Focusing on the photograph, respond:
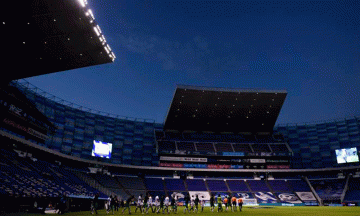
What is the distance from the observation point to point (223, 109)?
67.1m

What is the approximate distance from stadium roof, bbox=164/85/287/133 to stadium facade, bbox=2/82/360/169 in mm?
9060

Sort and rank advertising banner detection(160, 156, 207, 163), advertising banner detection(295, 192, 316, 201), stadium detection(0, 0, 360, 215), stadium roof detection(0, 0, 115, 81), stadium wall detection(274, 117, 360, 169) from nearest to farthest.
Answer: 1. stadium roof detection(0, 0, 115, 81)
2. stadium detection(0, 0, 360, 215)
3. advertising banner detection(295, 192, 316, 201)
4. advertising banner detection(160, 156, 207, 163)
5. stadium wall detection(274, 117, 360, 169)

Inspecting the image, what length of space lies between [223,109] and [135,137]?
27.5 m

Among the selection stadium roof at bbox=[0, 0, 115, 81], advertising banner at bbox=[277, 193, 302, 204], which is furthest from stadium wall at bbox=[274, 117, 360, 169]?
stadium roof at bbox=[0, 0, 115, 81]

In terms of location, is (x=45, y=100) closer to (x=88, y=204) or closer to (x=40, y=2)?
(x=88, y=204)

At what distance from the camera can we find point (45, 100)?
62906 mm

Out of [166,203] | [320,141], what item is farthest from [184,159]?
[166,203]

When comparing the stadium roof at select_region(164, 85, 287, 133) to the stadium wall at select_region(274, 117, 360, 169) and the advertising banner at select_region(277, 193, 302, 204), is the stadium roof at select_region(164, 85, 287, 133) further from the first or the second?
the advertising banner at select_region(277, 193, 302, 204)

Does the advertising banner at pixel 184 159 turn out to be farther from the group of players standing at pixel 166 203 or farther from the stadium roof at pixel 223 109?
the group of players standing at pixel 166 203

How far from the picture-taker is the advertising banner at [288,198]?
57.9 metres

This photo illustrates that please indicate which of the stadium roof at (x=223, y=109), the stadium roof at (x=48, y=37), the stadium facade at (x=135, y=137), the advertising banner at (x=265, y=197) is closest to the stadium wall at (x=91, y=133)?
the stadium facade at (x=135, y=137)

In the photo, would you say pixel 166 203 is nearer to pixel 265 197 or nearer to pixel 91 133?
pixel 265 197

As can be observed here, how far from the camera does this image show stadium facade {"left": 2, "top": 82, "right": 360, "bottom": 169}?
64312 millimetres

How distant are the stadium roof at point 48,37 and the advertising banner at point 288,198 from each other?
5405 centimetres
